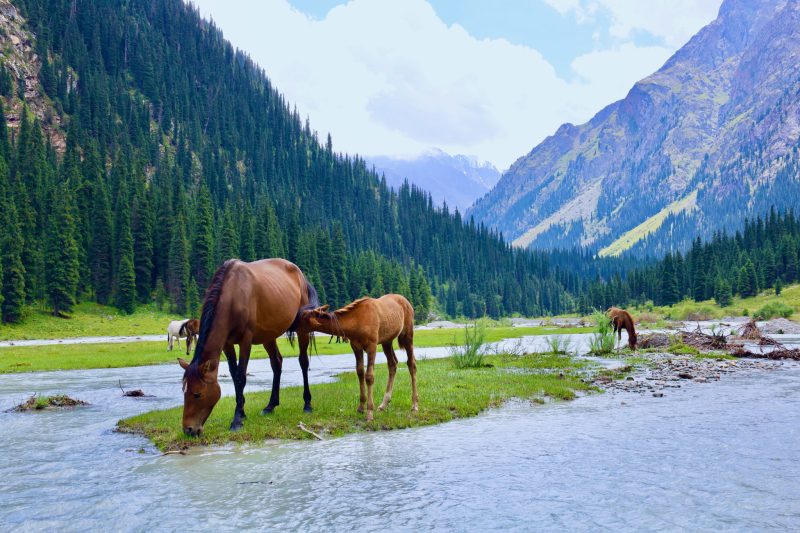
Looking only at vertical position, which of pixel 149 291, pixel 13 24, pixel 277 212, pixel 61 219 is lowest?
pixel 149 291

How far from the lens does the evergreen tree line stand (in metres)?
122

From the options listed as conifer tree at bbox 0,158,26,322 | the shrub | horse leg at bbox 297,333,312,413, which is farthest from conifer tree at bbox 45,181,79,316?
the shrub

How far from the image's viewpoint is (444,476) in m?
11.1

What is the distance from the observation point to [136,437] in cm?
1490

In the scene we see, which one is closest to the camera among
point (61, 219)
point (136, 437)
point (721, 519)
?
point (721, 519)

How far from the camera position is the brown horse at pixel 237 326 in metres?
13.6

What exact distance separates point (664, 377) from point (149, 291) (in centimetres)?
8802

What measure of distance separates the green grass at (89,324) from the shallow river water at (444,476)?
2238 inches

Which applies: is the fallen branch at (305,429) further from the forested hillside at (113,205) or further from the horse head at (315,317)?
the forested hillside at (113,205)

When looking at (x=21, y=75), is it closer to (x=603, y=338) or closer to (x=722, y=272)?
(x=603, y=338)

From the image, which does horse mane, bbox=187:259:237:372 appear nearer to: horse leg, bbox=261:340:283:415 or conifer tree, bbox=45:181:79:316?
horse leg, bbox=261:340:283:415

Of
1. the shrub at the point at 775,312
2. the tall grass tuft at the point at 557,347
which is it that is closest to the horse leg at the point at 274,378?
the tall grass tuft at the point at 557,347

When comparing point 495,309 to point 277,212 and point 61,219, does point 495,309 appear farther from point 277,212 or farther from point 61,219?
point 61,219

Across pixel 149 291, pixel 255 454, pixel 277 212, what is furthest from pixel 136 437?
pixel 277 212
